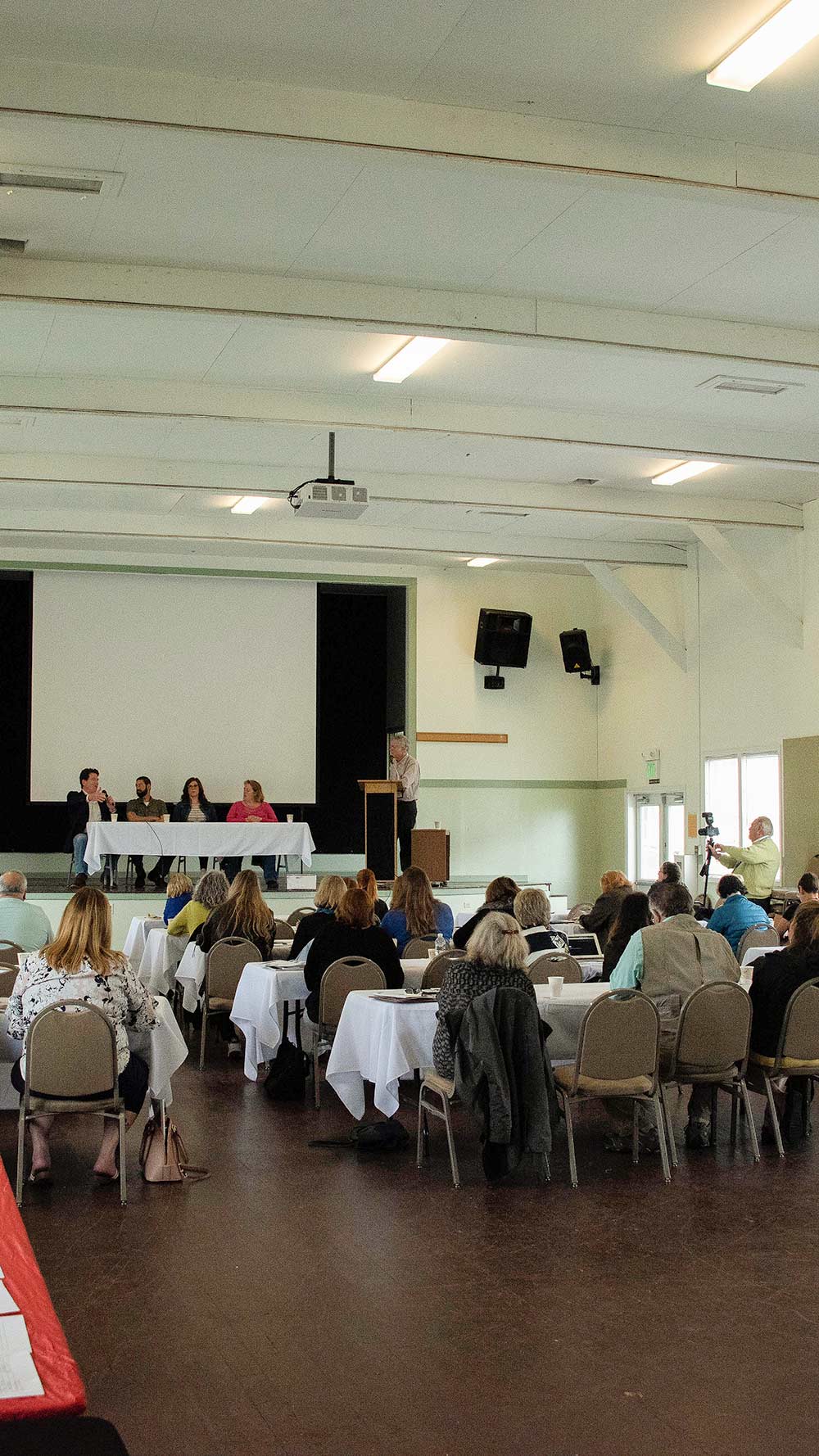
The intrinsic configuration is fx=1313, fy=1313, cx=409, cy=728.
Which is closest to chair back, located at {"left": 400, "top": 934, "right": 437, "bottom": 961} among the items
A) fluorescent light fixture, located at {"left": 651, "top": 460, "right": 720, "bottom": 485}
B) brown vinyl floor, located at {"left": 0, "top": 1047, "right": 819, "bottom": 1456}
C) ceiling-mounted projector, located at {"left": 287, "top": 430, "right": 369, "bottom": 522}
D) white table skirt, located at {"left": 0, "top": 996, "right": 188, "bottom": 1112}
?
brown vinyl floor, located at {"left": 0, "top": 1047, "right": 819, "bottom": 1456}

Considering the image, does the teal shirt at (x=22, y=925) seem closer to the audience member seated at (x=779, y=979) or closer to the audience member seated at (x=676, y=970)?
the audience member seated at (x=676, y=970)

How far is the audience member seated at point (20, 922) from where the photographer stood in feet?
27.5

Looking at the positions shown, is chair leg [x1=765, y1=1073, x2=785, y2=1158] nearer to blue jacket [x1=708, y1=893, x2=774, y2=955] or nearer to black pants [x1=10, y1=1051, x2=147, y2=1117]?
blue jacket [x1=708, y1=893, x2=774, y2=955]

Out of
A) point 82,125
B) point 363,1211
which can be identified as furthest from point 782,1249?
point 82,125

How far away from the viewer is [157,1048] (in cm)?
587

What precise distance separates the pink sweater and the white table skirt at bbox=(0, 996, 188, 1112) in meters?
8.89

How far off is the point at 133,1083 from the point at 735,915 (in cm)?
503

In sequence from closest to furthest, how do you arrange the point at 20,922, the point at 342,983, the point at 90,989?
1. the point at 90,989
2. the point at 342,983
3. the point at 20,922

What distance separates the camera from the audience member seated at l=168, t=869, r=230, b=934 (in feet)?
31.0

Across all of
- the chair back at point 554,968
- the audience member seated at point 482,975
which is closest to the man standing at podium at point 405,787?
the chair back at point 554,968

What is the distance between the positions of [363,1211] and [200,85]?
15.1 feet

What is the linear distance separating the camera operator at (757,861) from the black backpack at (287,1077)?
5438 millimetres

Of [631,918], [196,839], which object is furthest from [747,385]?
[196,839]

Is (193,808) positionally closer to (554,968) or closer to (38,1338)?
(554,968)
